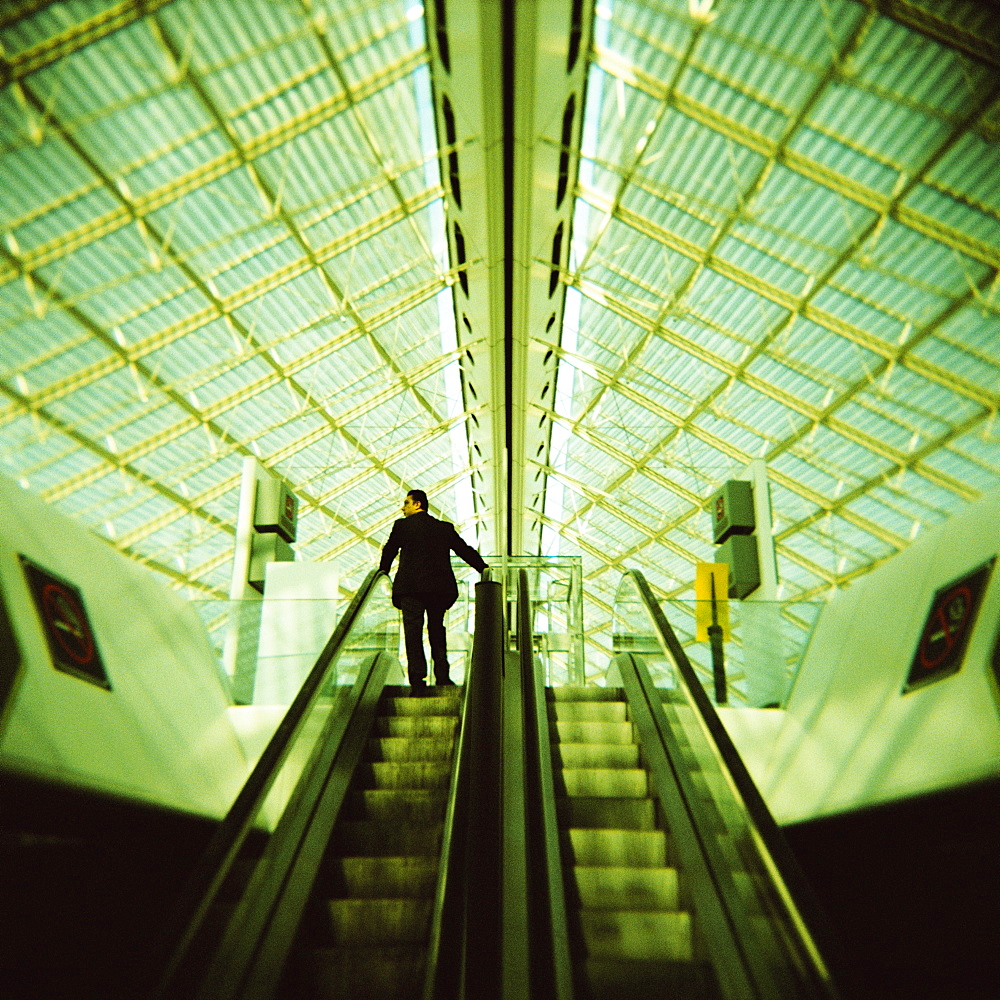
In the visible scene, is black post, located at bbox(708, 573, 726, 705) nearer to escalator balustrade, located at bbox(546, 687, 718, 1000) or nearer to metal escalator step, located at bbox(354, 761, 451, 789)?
escalator balustrade, located at bbox(546, 687, 718, 1000)

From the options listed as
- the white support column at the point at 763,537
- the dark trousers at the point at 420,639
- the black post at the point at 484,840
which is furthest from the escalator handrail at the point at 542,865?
the white support column at the point at 763,537

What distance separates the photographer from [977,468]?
16359 millimetres

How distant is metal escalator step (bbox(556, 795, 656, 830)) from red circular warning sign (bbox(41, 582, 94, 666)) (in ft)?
10.6

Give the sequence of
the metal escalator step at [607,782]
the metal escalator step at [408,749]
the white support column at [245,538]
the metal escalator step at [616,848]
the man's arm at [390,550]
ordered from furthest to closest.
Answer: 1. the white support column at [245,538]
2. the man's arm at [390,550]
3. the metal escalator step at [408,749]
4. the metal escalator step at [607,782]
5. the metal escalator step at [616,848]

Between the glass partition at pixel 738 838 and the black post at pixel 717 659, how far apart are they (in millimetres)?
1860

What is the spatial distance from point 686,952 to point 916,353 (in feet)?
46.4

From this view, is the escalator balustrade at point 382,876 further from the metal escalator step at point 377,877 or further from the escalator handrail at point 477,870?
the escalator handrail at point 477,870

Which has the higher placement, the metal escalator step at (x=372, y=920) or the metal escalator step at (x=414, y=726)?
the metal escalator step at (x=414, y=726)

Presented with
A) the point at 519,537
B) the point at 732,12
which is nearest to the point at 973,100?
the point at 732,12

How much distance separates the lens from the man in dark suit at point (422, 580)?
6.37 m

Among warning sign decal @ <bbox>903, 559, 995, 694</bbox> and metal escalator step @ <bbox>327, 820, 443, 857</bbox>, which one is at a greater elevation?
warning sign decal @ <bbox>903, 559, 995, 694</bbox>

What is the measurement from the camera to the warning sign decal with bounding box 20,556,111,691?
15.9 ft

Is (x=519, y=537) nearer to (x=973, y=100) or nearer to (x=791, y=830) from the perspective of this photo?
(x=973, y=100)

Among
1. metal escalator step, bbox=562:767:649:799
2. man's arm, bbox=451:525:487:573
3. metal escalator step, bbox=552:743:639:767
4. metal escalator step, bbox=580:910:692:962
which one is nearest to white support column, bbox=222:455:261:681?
man's arm, bbox=451:525:487:573
